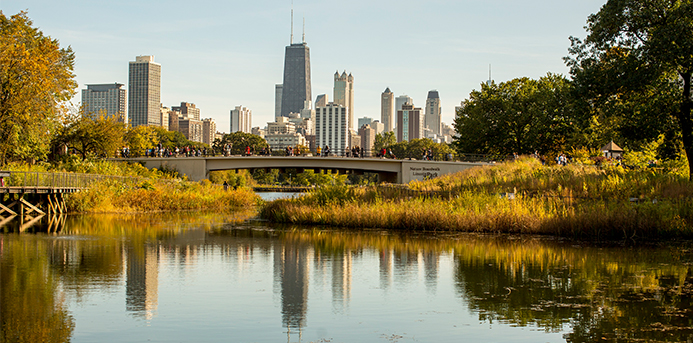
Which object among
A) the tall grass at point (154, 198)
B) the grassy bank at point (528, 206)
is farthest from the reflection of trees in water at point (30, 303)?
the tall grass at point (154, 198)

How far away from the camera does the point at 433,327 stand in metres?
9.88

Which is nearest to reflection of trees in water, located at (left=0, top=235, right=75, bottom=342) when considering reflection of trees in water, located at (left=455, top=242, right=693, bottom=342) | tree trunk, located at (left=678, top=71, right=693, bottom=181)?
reflection of trees in water, located at (left=455, top=242, right=693, bottom=342)

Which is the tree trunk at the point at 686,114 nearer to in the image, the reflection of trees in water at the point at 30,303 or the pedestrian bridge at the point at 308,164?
the reflection of trees in water at the point at 30,303

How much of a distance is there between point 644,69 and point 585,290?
2396cm

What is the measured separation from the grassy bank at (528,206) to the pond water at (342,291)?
176cm

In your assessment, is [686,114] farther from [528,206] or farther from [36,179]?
[36,179]

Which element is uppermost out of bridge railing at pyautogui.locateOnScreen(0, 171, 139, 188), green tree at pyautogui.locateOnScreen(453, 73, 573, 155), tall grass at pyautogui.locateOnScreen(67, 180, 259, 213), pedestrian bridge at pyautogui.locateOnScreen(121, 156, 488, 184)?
green tree at pyautogui.locateOnScreen(453, 73, 573, 155)

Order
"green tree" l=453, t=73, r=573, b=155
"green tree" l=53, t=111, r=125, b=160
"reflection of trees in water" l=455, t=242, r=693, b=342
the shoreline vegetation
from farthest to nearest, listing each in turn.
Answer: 1. "green tree" l=453, t=73, r=573, b=155
2. "green tree" l=53, t=111, r=125, b=160
3. the shoreline vegetation
4. "reflection of trees in water" l=455, t=242, r=693, b=342

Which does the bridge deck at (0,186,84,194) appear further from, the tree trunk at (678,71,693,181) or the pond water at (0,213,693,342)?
the tree trunk at (678,71,693,181)

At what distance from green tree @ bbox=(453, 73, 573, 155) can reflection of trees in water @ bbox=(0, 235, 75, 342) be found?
2213 inches

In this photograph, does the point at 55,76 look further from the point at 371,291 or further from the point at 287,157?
the point at 371,291

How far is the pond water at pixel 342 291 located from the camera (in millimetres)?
9516

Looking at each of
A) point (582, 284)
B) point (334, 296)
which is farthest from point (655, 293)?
point (334, 296)

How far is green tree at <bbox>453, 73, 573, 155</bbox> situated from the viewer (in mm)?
66250
